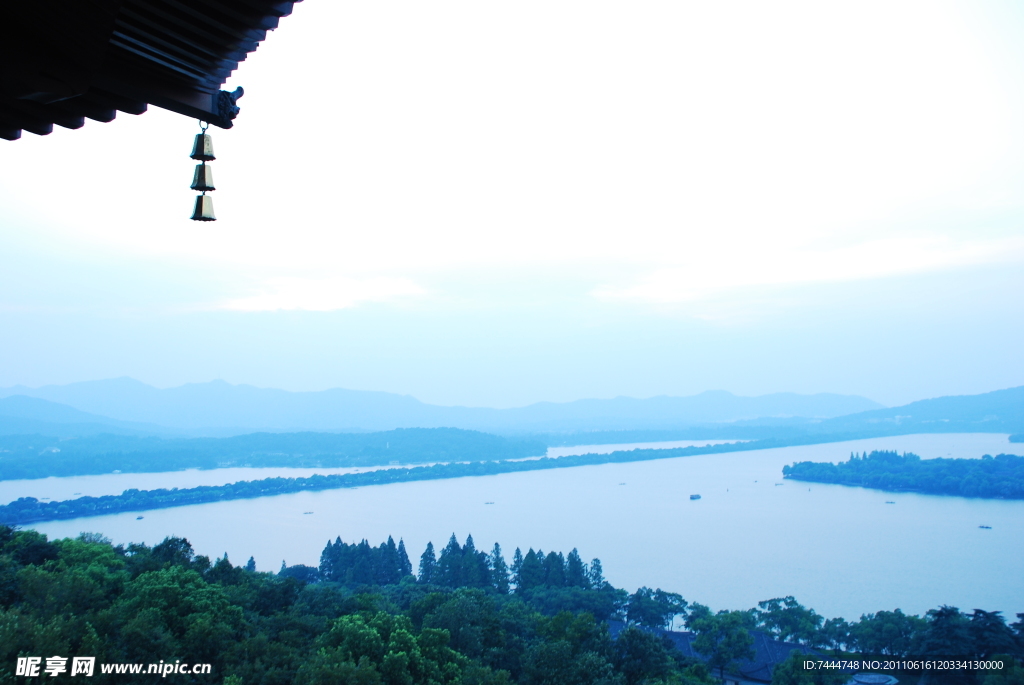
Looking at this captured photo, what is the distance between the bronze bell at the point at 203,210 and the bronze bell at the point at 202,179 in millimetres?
47

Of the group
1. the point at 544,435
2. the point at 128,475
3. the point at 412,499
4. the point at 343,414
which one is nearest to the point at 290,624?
the point at 412,499

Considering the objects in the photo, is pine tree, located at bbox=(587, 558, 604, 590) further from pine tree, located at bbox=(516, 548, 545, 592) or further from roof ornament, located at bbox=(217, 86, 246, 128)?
roof ornament, located at bbox=(217, 86, 246, 128)

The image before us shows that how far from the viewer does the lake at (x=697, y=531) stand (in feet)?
32.6

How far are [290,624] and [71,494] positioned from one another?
18.7 metres

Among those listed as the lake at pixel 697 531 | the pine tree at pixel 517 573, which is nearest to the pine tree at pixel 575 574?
the pine tree at pixel 517 573

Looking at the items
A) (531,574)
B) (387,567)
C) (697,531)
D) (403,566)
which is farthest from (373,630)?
(697,531)

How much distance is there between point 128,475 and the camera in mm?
24781

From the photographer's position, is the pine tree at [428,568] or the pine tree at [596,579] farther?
the pine tree at [428,568]

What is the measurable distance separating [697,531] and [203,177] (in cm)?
1404

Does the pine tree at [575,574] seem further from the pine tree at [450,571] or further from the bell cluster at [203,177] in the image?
the bell cluster at [203,177]

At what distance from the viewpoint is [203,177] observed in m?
1.42

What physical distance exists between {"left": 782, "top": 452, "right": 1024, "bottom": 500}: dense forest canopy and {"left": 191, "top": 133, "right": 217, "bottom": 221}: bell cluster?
21.4 m

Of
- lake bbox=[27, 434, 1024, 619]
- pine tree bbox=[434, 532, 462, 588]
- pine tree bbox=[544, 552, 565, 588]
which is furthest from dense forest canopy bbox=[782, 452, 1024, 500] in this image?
pine tree bbox=[434, 532, 462, 588]

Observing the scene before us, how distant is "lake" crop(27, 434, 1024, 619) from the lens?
9.93 metres
